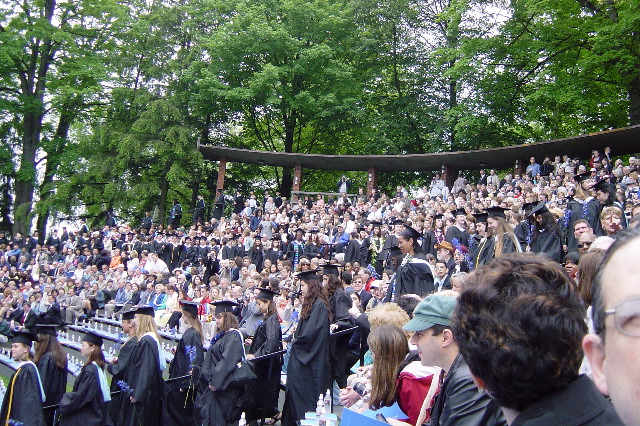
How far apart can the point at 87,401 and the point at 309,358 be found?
2758 millimetres

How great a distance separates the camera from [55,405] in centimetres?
796

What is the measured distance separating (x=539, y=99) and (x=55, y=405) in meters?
23.7

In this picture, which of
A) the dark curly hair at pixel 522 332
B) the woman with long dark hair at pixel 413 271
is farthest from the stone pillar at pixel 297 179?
the dark curly hair at pixel 522 332

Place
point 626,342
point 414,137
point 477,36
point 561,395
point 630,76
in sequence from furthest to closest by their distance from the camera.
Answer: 1. point 414,137
2. point 477,36
3. point 630,76
4. point 561,395
5. point 626,342

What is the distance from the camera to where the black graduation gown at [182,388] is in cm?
827

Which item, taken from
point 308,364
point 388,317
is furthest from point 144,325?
point 388,317

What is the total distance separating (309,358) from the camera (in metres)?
7.69

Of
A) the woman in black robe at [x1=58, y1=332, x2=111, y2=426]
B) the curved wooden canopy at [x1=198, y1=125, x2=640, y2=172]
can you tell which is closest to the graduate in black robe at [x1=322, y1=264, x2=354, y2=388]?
the woman in black robe at [x1=58, y1=332, x2=111, y2=426]

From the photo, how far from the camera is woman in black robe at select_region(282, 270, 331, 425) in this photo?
25.2 feet

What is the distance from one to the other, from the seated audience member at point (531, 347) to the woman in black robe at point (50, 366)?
25.5 ft

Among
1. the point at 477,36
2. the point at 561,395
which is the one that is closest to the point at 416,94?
the point at 477,36

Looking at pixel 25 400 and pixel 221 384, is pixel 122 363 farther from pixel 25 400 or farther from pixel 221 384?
pixel 221 384

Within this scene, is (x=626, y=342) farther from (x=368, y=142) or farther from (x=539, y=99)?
(x=368, y=142)

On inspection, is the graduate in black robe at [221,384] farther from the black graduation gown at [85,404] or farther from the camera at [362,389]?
the camera at [362,389]
